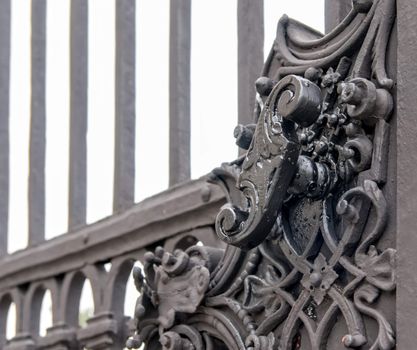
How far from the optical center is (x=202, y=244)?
8.62 ft

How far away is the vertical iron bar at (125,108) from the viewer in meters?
2.92

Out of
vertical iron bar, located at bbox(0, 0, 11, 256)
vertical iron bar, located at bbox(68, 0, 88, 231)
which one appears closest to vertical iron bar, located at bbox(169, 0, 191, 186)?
vertical iron bar, located at bbox(68, 0, 88, 231)

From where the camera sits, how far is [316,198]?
2139mm

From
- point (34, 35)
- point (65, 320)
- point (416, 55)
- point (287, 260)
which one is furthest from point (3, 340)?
point (416, 55)

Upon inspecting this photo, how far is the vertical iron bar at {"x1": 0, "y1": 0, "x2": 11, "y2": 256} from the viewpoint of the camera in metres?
3.41

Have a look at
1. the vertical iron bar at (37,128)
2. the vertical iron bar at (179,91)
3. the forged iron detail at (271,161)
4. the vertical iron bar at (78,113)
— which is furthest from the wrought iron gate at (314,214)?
the vertical iron bar at (37,128)

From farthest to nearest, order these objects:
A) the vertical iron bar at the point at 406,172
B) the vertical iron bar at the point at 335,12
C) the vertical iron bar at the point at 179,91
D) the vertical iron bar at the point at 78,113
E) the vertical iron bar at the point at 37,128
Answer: the vertical iron bar at the point at 37,128
the vertical iron bar at the point at 78,113
the vertical iron bar at the point at 179,91
the vertical iron bar at the point at 335,12
the vertical iron bar at the point at 406,172

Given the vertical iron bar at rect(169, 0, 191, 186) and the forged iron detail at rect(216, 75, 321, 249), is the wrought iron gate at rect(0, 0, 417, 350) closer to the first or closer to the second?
the forged iron detail at rect(216, 75, 321, 249)

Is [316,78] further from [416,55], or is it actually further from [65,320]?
[65,320]

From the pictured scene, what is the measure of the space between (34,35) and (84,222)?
53cm

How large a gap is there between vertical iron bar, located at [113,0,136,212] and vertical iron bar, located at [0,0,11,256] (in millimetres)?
553

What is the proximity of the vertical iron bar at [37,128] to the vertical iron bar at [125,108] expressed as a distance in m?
0.38

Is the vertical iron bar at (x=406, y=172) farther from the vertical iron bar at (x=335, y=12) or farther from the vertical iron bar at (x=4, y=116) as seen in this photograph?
the vertical iron bar at (x=4, y=116)

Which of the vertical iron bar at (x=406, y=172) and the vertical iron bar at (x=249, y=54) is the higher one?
the vertical iron bar at (x=249, y=54)
